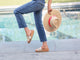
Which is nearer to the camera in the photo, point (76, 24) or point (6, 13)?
point (76, 24)

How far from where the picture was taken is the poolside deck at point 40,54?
2.89 metres

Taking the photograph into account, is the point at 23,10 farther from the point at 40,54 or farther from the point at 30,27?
the point at 30,27

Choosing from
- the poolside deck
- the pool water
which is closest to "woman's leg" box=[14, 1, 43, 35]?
the poolside deck

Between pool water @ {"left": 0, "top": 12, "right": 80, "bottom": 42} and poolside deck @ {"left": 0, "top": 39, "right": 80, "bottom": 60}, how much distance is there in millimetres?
1301

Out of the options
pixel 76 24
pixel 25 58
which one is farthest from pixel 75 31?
pixel 25 58

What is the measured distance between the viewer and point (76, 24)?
20.0ft

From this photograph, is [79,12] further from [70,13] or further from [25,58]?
[25,58]

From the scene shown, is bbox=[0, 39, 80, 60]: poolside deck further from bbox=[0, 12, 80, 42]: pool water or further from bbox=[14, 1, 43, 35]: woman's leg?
bbox=[0, 12, 80, 42]: pool water

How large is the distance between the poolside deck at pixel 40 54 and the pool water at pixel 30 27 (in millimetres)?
1301

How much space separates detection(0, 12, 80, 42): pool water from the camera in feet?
17.6

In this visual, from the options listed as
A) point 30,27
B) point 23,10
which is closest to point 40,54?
point 23,10

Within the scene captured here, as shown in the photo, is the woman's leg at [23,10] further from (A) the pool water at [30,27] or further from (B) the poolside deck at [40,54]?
(A) the pool water at [30,27]

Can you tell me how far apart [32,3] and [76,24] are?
321cm

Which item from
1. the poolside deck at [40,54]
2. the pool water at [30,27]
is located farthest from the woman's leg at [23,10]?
the pool water at [30,27]
